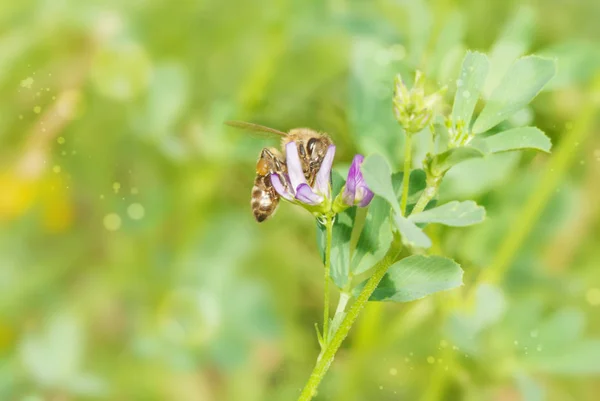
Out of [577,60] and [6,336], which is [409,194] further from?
[6,336]

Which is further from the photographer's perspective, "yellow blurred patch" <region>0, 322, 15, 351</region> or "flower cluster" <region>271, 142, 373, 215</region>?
"yellow blurred patch" <region>0, 322, 15, 351</region>

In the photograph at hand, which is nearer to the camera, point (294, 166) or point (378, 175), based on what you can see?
point (378, 175)

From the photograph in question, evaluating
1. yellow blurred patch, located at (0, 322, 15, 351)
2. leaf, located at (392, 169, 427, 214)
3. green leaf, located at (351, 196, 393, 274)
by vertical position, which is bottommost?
green leaf, located at (351, 196, 393, 274)

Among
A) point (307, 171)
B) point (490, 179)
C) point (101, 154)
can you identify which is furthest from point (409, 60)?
point (101, 154)

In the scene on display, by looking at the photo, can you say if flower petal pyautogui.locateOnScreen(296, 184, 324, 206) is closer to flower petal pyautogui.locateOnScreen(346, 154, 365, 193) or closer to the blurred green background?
flower petal pyautogui.locateOnScreen(346, 154, 365, 193)

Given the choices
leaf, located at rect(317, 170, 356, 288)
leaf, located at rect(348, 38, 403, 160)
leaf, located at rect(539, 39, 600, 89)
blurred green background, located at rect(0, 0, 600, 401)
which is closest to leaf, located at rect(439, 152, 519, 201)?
blurred green background, located at rect(0, 0, 600, 401)

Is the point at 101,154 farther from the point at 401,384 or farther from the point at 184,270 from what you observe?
the point at 401,384

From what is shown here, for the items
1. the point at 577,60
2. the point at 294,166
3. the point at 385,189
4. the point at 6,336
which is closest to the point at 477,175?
the point at 577,60
